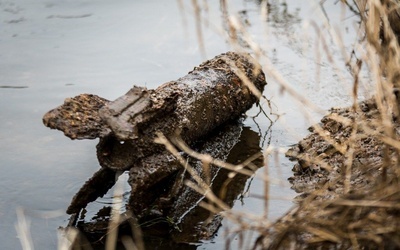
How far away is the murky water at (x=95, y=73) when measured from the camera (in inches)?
190

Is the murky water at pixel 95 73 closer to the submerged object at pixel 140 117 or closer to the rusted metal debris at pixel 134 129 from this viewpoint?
the rusted metal debris at pixel 134 129

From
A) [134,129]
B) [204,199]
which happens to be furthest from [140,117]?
[204,199]

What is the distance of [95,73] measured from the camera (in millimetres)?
6801

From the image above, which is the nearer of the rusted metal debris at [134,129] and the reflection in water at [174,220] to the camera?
the rusted metal debris at [134,129]

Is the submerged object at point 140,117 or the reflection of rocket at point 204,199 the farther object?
the reflection of rocket at point 204,199

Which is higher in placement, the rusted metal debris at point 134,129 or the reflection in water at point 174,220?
the rusted metal debris at point 134,129

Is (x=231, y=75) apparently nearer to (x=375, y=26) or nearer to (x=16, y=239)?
(x=16, y=239)

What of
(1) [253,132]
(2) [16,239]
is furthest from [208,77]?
(2) [16,239]

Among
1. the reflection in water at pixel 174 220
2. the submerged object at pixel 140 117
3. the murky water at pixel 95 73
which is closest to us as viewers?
the submerged object at pixel 140 117

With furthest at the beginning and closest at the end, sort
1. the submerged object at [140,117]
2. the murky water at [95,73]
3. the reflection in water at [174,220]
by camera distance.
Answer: the murky water at [95,73] → the reflection in water at [174,220] → the submerged object at [140,117]

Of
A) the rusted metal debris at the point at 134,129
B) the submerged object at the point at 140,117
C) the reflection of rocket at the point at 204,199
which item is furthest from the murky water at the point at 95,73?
the submerged object at the point at 140,117

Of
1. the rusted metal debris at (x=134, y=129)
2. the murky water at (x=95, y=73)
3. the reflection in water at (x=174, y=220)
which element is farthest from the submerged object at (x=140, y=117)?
the murky water at (x=95, y=73)

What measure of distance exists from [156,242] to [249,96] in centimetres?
175

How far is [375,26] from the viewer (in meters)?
3.02
